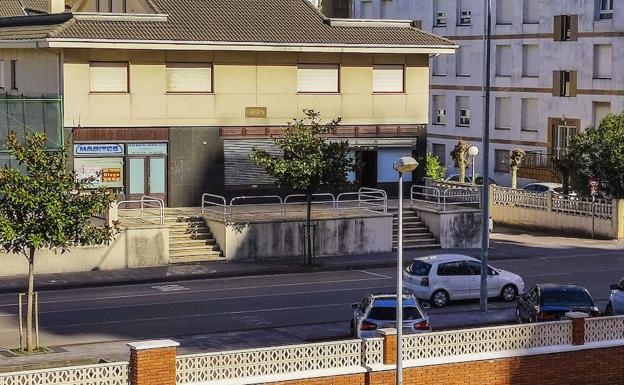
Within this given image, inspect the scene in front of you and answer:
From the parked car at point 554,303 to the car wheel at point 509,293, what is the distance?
17.9 feet

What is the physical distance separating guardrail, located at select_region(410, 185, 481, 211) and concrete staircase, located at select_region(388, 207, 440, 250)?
1.04m

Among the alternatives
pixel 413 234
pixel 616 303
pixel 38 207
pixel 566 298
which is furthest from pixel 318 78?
pixel 38 207

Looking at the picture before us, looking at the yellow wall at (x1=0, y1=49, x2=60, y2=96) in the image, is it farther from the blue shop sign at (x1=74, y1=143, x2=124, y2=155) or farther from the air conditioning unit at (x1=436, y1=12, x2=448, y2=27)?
the air conditioning unit at (x1=436, y1=12, x2=448, y2=27)

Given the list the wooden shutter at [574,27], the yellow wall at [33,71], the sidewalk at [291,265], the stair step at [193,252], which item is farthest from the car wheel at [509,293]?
the wooden shutter at [574,27]

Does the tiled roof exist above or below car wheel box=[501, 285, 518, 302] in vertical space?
above

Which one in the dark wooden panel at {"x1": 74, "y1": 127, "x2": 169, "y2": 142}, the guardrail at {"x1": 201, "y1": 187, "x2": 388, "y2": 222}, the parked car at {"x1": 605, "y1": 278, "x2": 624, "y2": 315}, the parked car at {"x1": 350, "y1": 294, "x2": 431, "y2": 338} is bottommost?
the parked car at {"x1": 605, "y1": 278, "x2": 624, "y2": 315}

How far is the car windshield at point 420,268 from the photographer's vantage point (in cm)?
4034

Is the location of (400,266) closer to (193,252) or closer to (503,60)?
(193,252)

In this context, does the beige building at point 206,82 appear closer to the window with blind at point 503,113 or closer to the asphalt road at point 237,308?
the asphalt road at point 237,308

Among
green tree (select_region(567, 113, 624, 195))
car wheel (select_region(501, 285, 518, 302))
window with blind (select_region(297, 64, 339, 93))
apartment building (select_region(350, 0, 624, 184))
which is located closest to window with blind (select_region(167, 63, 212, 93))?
window with blind (select_region(297, 64, 339, 93))

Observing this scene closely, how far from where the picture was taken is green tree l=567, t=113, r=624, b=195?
56375mm

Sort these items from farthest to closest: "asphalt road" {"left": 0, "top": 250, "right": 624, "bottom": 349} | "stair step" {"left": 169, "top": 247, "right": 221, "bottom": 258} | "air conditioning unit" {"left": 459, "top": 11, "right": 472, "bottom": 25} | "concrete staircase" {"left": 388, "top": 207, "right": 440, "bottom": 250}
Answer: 1. "air conditioning unit" {"left": 459, "top": 11, "right": 472, "bottom": 25}
2. "concrete staircase" {"left": 388, "top": 207, "right": 440, "bottom": 250}
3. "stair step" {"left": 169, "top": 247, "right": 221, "bottom": 258}
4. "asphalt road" {"left": 0, "top": 250, "right": 624, "bottom": 349}

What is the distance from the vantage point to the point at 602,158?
56625 millimetres

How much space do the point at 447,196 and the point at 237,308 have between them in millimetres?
17583
